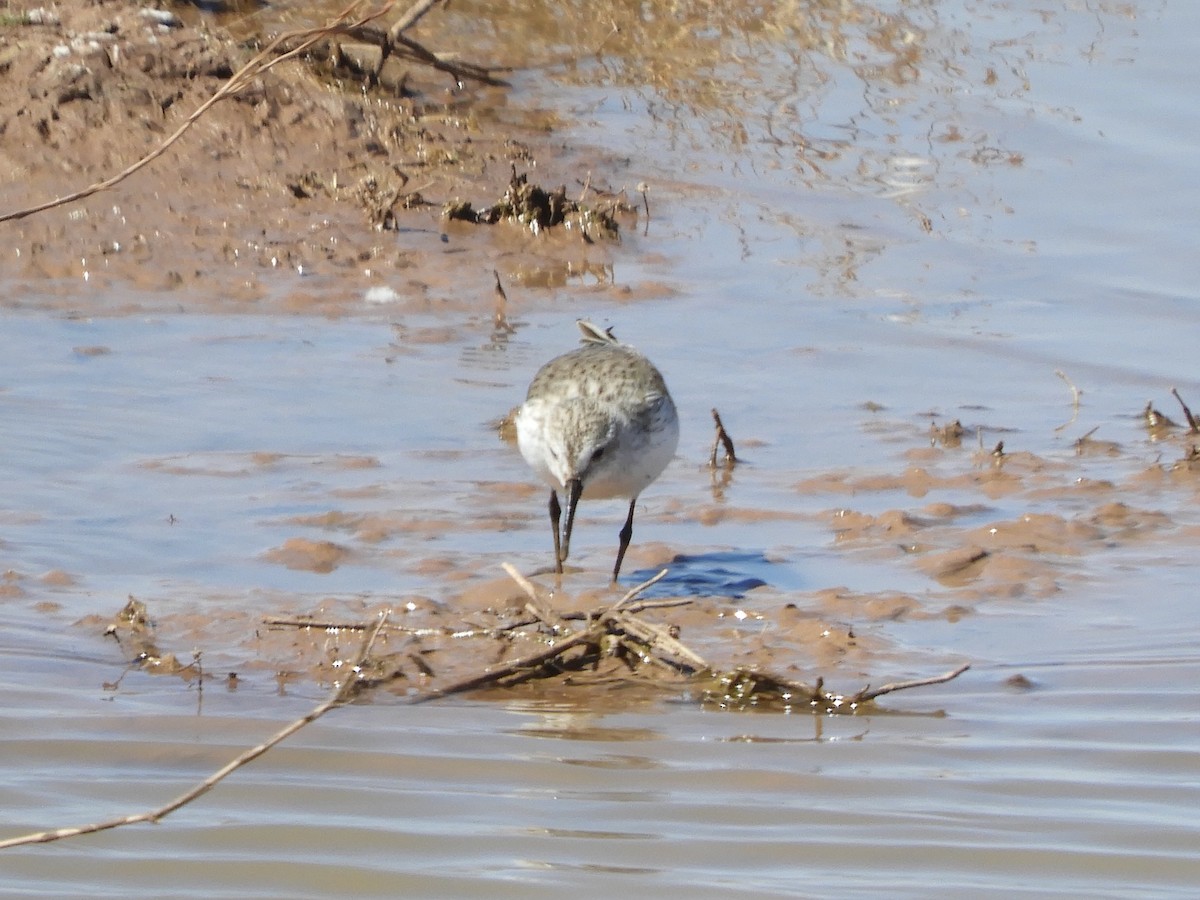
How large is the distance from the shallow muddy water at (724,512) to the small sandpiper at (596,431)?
1.16ft

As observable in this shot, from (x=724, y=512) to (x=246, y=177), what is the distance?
183 inches

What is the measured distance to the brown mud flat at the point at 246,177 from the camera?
31.7 feet

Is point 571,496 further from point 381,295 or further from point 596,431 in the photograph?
point 381,295

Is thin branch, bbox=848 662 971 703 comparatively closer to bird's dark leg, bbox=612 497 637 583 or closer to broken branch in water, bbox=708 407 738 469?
bird's dark leg, bbox=612 497 637 583

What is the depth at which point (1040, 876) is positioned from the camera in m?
4.07

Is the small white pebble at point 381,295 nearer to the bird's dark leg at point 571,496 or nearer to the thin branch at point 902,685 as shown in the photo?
the bird's dark leg at point 571,496

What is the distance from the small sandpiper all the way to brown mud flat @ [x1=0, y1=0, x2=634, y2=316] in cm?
305

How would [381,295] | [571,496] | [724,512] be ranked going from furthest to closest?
[381,295] < [724,512] < [571,496]

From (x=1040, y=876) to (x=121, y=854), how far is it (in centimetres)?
196

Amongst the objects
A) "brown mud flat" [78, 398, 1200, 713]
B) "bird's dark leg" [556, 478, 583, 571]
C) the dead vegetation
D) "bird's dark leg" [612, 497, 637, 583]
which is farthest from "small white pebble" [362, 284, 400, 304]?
the dead vegetation

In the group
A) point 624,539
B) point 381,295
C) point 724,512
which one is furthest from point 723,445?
point 381,295

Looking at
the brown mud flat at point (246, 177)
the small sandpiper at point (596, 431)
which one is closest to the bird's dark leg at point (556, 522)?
the small sandpiper at point (596, 431)

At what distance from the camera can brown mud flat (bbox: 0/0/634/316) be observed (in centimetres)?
966

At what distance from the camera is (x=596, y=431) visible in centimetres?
616
